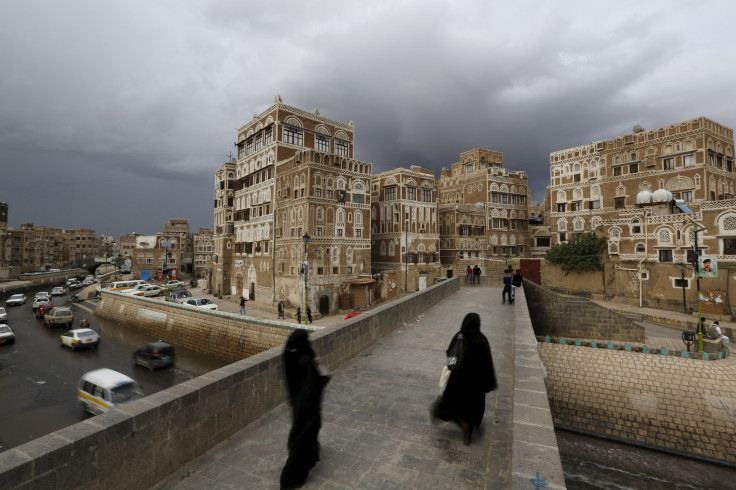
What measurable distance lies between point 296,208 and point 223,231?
56.3 feet

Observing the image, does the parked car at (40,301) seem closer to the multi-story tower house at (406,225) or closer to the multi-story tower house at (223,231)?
the multi-story tower house at (223,231)

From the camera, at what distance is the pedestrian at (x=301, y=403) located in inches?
143

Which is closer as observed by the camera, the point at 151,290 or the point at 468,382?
the point at 468,382

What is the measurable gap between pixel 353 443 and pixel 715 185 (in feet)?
→ 162

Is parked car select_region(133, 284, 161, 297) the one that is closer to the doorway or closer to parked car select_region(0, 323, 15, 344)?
parked car select_region(0, 323, 15, 344)

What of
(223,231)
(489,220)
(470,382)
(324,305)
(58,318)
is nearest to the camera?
(470,382)

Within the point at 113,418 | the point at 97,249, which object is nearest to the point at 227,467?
the point at 113,418

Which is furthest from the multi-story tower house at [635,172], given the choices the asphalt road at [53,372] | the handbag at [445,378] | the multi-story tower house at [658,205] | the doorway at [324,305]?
the asphalt road at [53,372]

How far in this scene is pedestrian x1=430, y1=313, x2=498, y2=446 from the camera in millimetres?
4285

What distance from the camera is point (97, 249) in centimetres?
10475

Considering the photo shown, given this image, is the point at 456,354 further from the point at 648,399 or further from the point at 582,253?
the point at 582,253

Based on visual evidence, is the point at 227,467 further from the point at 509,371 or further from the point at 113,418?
the point at 509,371

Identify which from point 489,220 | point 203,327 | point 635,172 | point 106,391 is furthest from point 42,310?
point 635,172

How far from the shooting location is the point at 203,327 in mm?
24344
